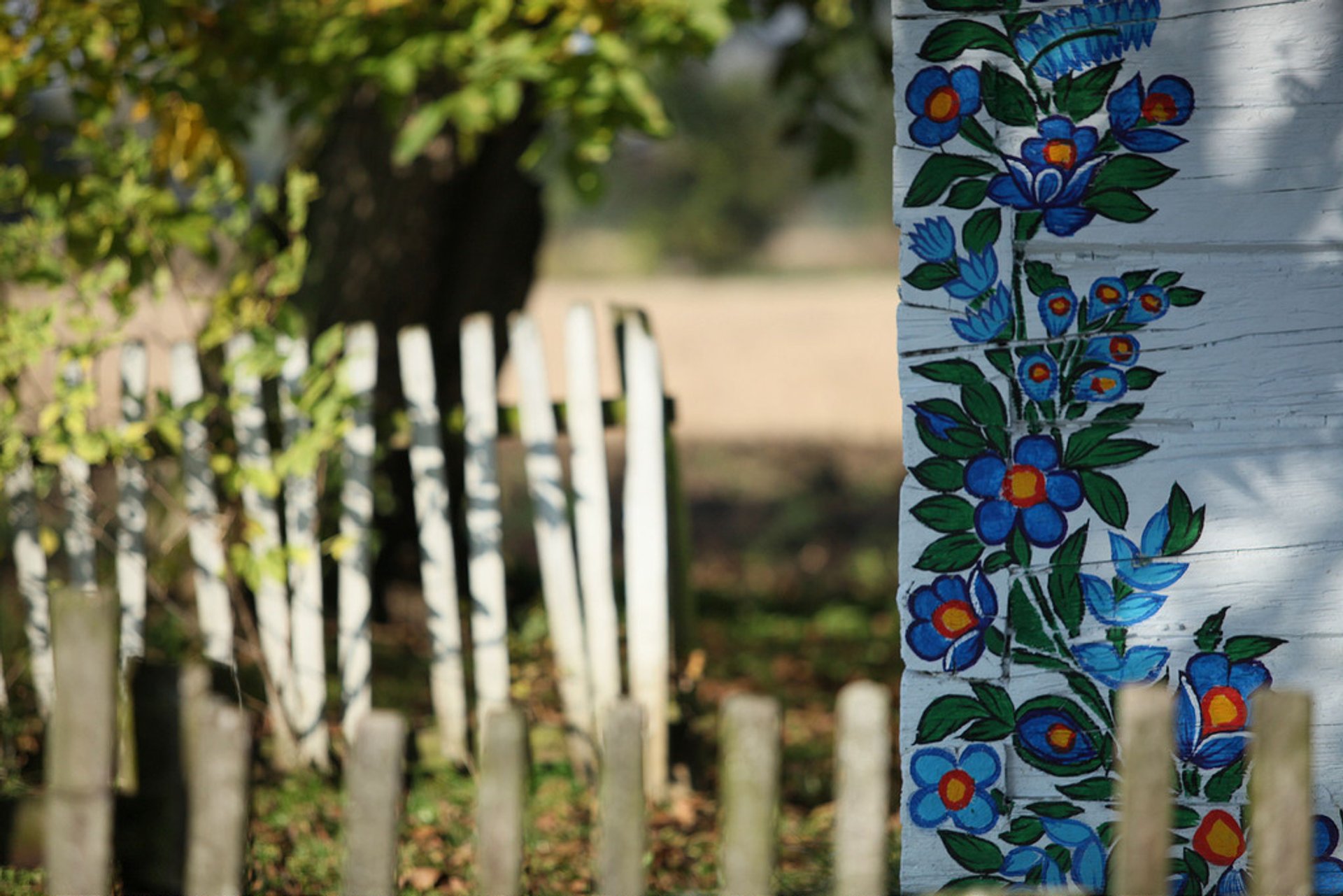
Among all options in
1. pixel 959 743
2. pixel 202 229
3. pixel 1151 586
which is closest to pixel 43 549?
pixel 202 229

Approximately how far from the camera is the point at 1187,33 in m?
2.11

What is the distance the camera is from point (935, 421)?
2205 millimetres

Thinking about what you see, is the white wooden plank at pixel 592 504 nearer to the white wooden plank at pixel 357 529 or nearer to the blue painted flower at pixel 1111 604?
the white wooden plank at pixel 357 529

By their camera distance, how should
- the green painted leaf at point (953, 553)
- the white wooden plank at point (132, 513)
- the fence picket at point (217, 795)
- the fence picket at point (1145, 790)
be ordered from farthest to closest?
the white wooden plank at point (132, 513) < the green painted leaf at point (953, 553) < the fence picket at point (217, 795) < the fence picket at point (1145, 790)

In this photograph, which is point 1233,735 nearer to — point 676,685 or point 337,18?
point 676,685

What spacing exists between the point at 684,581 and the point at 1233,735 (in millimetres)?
1738

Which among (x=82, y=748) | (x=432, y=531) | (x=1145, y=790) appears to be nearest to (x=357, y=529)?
(x=432, y=531)

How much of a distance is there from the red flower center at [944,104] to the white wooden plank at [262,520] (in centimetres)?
184

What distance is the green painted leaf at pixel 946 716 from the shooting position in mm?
2234

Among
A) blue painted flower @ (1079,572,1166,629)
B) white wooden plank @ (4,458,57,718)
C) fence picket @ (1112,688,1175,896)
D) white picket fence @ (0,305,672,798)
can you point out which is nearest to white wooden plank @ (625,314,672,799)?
A: white picket fence @ (0,305,672,798)

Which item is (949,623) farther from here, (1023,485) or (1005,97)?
(1005,97)

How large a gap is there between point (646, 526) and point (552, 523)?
10.3 inches

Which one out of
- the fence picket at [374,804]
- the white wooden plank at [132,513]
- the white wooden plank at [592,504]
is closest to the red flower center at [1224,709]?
the fence picket at [374,804]

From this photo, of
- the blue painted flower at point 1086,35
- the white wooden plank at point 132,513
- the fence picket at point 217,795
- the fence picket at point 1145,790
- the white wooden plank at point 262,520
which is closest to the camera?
the fence picket at point 1145,790
